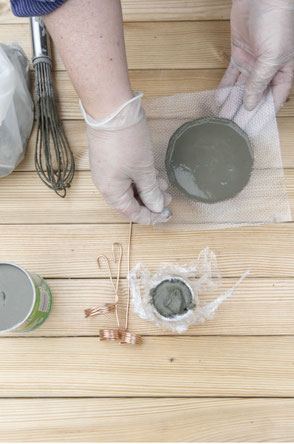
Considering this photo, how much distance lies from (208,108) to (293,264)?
1.46 feet

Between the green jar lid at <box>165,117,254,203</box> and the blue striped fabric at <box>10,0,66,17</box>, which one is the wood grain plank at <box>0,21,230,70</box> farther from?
the blue striped fabric at <box>10,0,66,17</box>

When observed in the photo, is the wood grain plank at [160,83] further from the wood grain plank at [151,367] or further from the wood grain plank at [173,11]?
the wood grain plank at [151,367]

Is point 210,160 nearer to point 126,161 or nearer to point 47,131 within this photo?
point 126,161

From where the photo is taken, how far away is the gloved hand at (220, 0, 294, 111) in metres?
0.77

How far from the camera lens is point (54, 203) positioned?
0.89m

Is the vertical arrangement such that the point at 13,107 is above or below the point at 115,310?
above

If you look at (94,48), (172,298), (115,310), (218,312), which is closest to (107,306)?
(115,310)

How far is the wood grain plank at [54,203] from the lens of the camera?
2.90 ft

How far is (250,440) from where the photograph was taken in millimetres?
776

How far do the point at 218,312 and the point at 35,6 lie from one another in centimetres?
69

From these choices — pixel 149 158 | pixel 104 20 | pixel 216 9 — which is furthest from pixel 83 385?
pixel 216 9

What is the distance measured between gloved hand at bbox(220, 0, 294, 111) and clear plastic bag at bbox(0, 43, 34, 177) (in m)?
0.51

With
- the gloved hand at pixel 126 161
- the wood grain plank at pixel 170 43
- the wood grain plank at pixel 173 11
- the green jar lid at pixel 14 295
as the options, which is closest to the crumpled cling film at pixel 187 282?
the gloved hand at pixel 126 161

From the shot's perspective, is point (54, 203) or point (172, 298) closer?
point (172, 298)
